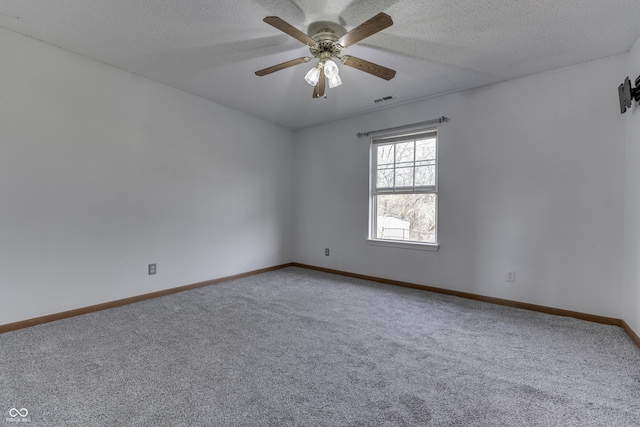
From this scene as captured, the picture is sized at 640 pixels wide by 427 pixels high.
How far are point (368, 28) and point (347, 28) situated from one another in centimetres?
51

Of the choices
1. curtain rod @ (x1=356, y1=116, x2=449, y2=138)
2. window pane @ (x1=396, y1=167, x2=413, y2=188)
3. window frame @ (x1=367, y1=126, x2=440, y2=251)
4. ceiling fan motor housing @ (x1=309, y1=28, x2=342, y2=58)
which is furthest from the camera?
window pane @ (x1=396, y1=167, x2=413, y2=188)

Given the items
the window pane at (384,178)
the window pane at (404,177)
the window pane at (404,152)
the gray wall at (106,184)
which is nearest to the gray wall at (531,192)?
the window pane at (404,152)

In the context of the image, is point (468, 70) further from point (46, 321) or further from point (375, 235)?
point (46, 321)

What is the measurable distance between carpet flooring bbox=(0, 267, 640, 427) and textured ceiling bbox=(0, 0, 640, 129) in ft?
7.95

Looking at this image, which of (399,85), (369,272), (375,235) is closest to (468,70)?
(399,85)

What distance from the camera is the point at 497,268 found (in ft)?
10.5

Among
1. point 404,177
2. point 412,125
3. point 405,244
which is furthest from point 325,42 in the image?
point 405,244

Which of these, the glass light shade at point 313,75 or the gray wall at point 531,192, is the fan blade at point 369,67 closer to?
the glass light shade at point 313,75

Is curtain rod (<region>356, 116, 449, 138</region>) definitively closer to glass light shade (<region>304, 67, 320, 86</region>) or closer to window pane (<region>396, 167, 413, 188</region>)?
window pane (<region>396, 167, 413, 188</region>)

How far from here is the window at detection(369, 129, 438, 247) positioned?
3.74 metres

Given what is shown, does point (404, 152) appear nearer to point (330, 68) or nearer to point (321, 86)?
point (321, 86)

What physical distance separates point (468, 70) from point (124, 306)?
4.25 metres
